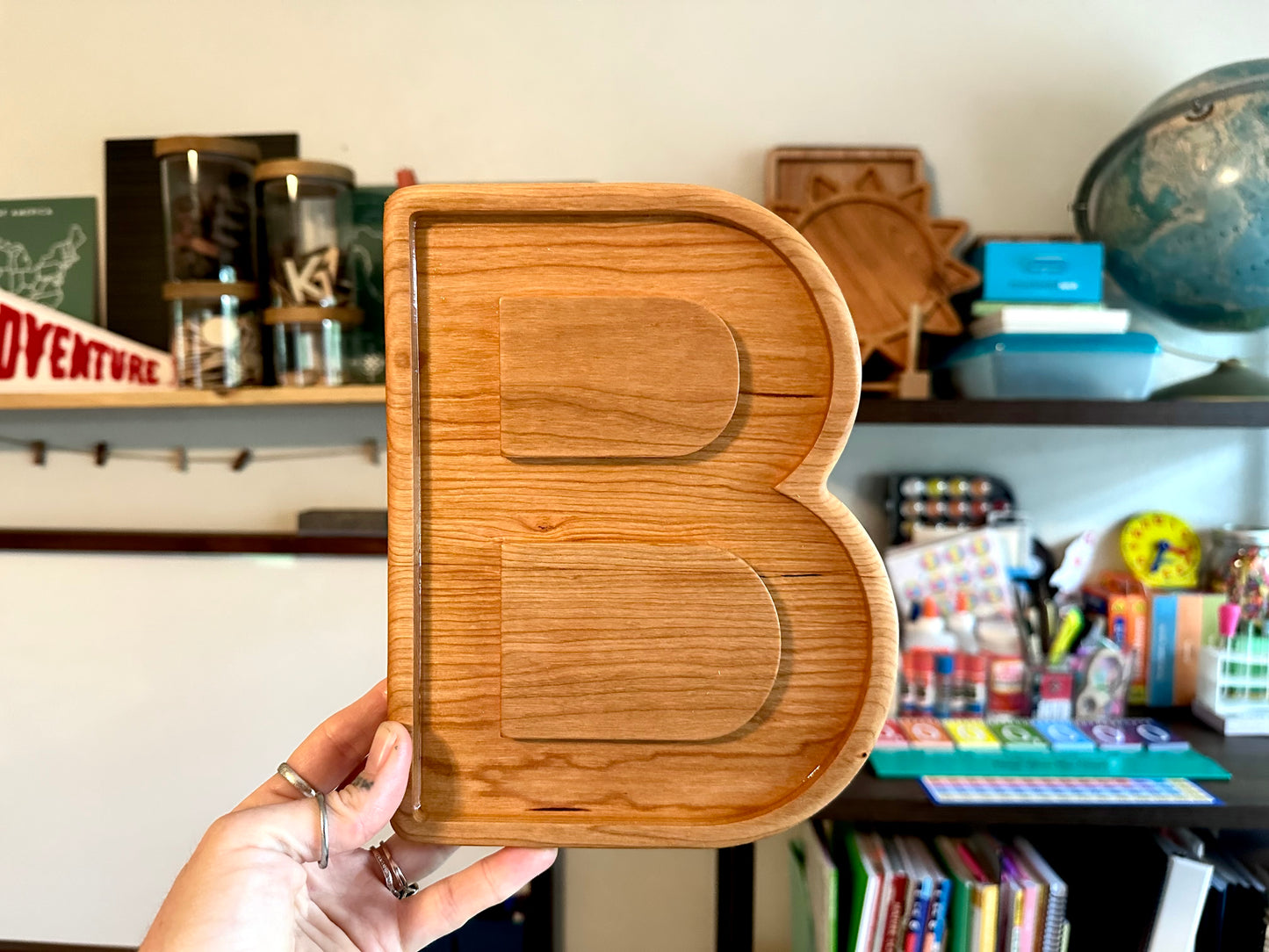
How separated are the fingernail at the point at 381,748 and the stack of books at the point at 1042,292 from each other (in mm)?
1083

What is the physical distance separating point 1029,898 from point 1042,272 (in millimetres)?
939

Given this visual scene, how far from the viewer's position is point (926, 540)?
149 centimetres

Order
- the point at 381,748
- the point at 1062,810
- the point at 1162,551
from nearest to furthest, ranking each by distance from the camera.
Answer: the point at 381,748 < the point at 1062,810 < the point at 1162,551

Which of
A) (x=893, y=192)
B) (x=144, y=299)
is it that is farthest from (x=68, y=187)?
(x=893, y=192)

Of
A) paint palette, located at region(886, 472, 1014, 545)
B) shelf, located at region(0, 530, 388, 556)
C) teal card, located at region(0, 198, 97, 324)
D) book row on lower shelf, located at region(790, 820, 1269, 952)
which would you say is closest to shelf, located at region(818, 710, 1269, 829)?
book row on lower shelf, located at region(790, 820, 1269, 952)

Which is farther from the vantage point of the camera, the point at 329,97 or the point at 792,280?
the point at 329,97

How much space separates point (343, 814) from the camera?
2.06 feet

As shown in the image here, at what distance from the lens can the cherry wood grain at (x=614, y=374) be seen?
0.62 metres

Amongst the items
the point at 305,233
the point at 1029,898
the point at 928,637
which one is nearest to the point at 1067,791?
the point at 1029,898

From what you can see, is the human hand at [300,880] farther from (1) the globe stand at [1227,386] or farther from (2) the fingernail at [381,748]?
(1) the globe stand at [1227,386]

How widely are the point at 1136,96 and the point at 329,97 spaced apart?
1.43 meters

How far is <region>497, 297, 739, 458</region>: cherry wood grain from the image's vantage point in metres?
0.62

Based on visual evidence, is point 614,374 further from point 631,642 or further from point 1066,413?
point 1066,413

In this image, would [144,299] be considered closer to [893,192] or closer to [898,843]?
[893,192]
